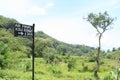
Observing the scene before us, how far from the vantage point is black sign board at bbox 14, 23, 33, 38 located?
33.2ft

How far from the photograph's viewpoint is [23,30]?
33.9ft

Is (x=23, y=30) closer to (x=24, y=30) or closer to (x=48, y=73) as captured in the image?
(x=24, y=30)

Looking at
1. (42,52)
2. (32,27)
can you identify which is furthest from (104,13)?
(42,52)

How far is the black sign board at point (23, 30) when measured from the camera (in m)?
10.1

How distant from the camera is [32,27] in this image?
10.7 metres

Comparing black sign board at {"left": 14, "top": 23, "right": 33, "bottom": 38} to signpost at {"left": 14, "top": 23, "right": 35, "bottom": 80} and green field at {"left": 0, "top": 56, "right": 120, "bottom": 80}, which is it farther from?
green field at {"left": 0, "top": 56, "right": 120, "bottom": 80}

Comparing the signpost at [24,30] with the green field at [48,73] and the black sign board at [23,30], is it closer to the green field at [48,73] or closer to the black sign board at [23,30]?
the black sign board at [23,30]

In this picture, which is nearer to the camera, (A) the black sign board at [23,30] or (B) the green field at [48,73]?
(A) the black sign board at [23,30]

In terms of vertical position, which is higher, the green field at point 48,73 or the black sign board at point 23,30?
the black sign board at point 23,30

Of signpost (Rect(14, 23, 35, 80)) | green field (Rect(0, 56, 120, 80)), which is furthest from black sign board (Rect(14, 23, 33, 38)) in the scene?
green field (Rect(0, 56, 120, 80))

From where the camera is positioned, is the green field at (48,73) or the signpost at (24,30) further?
the green field at (48,73)

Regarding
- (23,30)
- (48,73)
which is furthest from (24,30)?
(48,73)

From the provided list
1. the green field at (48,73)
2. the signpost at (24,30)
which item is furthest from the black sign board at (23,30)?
the green field at (48,73)

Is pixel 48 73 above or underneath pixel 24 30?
underneath
